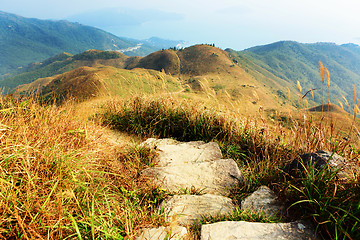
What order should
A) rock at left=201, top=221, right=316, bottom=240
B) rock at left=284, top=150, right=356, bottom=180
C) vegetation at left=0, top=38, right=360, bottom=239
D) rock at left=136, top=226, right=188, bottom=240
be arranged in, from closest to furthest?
vegetation at left=0, top=38, right=360, bottom=239
rock at left=136, top=226, right=188, bottom=240
rock at left=201, top=221, right=316, bottom=240
rock at left=284, top=150, right=356, bottom=180

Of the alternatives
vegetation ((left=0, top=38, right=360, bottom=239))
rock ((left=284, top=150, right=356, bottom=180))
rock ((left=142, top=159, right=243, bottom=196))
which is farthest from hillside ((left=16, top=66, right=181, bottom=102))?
rock ((left=284, top=150, right=356, bottom=180))

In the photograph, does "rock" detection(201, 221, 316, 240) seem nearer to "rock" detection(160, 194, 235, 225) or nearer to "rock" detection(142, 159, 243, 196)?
"rock" detection(160, 194, 235, 225)

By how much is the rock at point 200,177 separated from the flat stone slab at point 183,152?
279mm

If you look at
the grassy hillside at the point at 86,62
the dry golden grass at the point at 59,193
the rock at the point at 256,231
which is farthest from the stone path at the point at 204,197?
the grassy hillside at the point at 86,62

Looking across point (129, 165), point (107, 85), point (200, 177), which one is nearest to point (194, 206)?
point (200, 177)

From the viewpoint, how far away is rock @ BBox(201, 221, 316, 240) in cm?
217

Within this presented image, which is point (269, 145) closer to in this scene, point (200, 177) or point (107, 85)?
point (200, 177)

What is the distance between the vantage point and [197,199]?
9.48 ft

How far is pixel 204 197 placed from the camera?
293 centimetres

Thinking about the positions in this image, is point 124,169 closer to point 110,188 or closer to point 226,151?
point 110,188

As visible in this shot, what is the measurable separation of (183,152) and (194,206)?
1.65 metres

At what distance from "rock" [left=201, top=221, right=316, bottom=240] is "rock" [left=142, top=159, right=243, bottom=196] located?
0.77m

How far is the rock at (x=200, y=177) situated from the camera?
3.21 metres

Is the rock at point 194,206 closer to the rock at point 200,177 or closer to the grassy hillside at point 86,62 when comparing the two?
the rock at point 200,177
